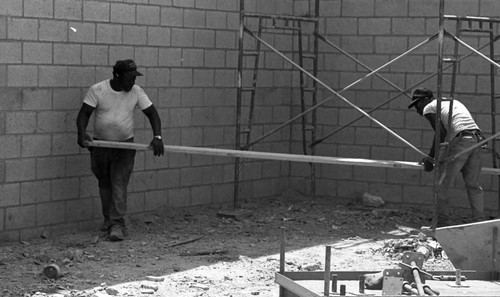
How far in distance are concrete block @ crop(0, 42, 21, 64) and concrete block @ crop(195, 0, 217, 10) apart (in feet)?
9.67

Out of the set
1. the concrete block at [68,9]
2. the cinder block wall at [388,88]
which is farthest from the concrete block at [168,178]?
the cinder block wall at [388,88]

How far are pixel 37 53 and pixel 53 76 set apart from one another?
0.32 m

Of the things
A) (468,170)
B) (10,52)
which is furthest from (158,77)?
(468,170)

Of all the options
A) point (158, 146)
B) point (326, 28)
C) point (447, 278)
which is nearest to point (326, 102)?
point (326, 28)

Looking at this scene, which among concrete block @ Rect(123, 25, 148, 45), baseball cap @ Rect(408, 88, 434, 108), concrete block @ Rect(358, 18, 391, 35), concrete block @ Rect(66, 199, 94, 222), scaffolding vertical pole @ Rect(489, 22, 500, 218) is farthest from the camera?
concrete block @ Rect(358, 18, 391, 35)

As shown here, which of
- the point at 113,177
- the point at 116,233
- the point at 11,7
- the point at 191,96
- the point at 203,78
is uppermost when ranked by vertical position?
the point at 11,7

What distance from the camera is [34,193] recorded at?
11031 mm

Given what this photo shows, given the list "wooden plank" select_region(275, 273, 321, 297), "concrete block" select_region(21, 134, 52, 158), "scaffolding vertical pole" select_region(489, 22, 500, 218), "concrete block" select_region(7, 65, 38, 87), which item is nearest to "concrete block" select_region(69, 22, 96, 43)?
"concrete block" select_region(7, 65, 38, 87)

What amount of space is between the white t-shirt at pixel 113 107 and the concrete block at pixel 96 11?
30.4 inches

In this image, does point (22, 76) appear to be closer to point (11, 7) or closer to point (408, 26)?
point (11, 7)

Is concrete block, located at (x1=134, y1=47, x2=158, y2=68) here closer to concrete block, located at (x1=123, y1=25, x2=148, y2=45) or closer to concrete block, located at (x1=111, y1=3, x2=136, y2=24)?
concrete block, located at (x1=123, y1=25, x2=148, y2=45)

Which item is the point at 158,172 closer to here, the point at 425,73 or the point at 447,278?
the point at 425,73

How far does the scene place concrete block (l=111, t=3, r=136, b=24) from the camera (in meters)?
11.9

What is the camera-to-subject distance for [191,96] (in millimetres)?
13086
